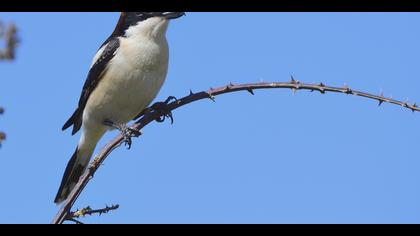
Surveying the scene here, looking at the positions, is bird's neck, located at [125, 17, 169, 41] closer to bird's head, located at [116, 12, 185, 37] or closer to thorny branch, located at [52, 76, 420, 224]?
bird's head, located at [116, 12, 185, 37]

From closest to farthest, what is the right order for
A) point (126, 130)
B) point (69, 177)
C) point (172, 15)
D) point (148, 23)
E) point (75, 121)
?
point (126, 130)
point (172, 15)
point (69, 177)
point (148, 23)
point (75, 121)

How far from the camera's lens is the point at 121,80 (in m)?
5.93

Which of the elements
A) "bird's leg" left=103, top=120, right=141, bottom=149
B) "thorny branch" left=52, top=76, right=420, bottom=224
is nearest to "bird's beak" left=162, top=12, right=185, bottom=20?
"bird's leg" left=103, top=120, right=141, bottom=149

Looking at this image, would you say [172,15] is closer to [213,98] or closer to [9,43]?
[213,98]

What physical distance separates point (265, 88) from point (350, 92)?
0.41 meters

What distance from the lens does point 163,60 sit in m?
5.88

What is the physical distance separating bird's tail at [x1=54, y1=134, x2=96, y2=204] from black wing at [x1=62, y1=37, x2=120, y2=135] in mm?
258

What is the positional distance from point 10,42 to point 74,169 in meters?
4.54

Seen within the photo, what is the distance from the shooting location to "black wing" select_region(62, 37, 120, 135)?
6.19 m

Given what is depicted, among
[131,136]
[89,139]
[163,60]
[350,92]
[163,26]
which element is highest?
[163,26]

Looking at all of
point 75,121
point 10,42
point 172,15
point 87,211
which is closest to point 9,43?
point 10,42
